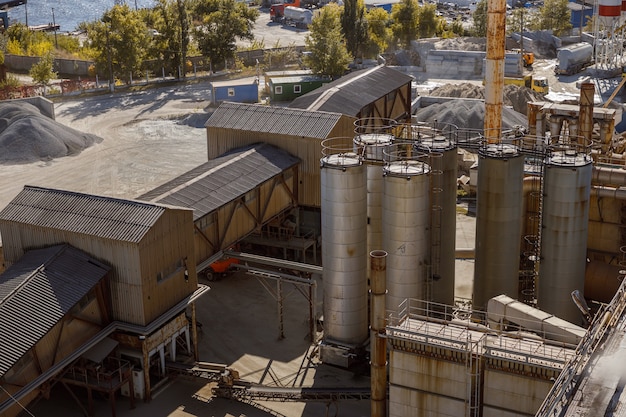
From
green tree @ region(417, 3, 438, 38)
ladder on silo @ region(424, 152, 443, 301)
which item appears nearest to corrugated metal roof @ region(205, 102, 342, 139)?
ladder on silo @ region(424, 152, 443, 301)

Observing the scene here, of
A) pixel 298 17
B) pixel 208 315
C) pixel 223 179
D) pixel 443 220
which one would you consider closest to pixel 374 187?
pixel 443 220

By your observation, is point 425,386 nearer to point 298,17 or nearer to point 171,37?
point 171,37

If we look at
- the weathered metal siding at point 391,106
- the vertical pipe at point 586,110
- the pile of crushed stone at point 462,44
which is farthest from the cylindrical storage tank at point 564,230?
the pile of crushed stone at point 462,44

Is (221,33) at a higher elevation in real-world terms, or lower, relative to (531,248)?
higher

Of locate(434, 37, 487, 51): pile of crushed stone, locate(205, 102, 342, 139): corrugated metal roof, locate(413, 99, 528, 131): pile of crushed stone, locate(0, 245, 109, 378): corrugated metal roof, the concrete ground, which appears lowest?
the concrete ground

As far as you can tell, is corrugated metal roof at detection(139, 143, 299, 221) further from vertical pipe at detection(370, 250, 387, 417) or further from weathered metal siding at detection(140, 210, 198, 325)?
vertical pipe at detection(370, 250, 387, 417)

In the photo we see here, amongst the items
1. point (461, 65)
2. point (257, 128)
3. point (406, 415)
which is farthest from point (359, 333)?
point (461, 65)
